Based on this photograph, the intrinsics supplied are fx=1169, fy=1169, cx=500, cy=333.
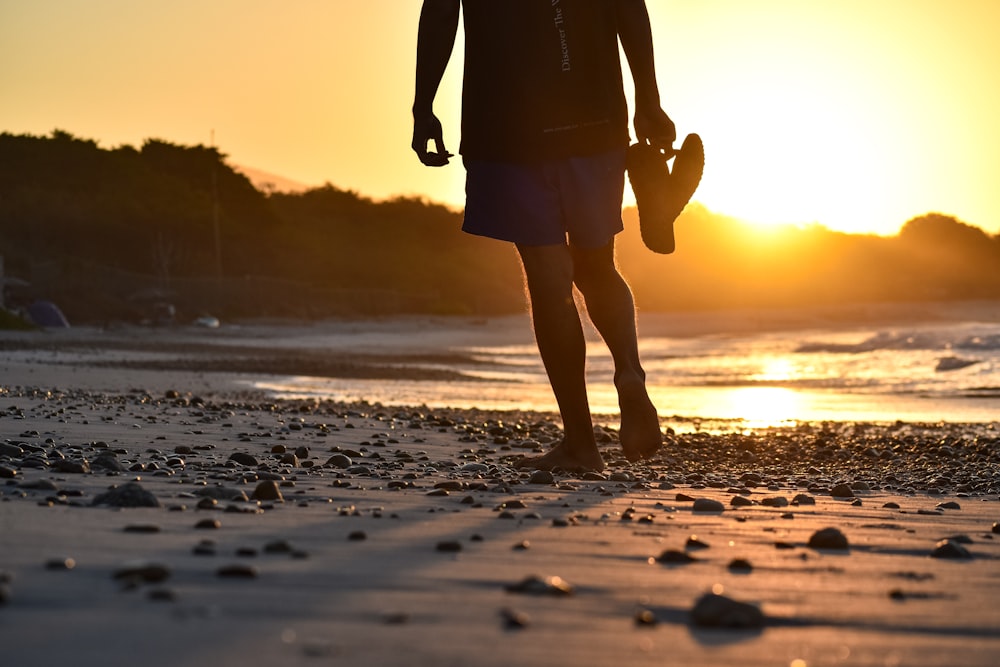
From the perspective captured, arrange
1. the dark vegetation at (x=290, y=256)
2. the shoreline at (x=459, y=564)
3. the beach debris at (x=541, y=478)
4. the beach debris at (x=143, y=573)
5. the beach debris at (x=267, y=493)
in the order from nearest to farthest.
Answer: the shoreline at (x=459, y=564) → the beach debris at (x=143, y=573) → the beach debris at (x=267, y=493) → the beach debris at (x=541, y=478) → the dark vegetation at (x=290, y=256)

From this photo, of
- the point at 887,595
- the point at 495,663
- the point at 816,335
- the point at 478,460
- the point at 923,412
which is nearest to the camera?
the point at 495,663

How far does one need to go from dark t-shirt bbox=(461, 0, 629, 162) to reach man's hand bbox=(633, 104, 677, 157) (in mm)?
163

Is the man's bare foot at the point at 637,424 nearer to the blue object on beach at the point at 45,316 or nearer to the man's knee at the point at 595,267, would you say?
the man's knee at the point at 595,267

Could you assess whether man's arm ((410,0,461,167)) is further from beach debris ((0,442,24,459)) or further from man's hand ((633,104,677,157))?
beach debris ((0,442,24,459))

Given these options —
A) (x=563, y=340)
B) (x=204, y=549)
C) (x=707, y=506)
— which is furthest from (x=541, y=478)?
(x=204, y=549)

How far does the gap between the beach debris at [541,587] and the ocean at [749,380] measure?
742 cm

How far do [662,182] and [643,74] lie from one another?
397 mm

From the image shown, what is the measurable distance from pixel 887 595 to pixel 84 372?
421 inches

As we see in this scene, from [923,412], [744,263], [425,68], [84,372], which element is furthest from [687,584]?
[744,263]

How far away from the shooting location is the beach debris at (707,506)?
9.68 ft

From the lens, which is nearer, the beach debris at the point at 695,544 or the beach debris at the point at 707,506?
the beach debris at the point at 695,544

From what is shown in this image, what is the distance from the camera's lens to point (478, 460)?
4.62 m

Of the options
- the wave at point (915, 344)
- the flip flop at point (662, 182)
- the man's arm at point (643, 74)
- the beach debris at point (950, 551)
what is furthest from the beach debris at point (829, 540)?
the wave at point (915, 344)

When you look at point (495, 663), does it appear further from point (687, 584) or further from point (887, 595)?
point (887, 595)
